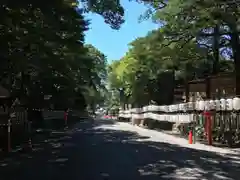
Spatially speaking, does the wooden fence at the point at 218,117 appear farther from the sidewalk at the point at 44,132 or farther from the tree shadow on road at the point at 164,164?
the sidewalk at the point at 44,132

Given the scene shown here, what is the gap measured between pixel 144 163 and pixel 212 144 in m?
7.87

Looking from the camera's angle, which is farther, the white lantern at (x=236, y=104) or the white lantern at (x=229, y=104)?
the white lantern at (x=229, y=104)

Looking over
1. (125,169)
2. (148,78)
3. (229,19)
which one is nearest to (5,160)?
(125,169)

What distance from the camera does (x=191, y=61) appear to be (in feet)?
107

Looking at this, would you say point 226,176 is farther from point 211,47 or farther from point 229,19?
point 211,47

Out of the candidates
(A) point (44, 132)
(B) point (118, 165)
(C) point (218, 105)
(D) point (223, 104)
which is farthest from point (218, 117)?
(A) point (44, 132)

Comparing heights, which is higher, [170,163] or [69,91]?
[69,91]

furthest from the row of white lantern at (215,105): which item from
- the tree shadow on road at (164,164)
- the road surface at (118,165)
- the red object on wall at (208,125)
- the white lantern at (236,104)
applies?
the road surface at (118,165)

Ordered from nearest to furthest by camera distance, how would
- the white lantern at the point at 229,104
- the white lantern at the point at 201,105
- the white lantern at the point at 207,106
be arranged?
the white lantern at the point at 229,104 → the white lantern at the point at 207,106 → the white lantern at the point at 201,105

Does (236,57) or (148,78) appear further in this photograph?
(148,78)

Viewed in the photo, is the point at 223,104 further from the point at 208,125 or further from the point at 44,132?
the point at 44,132

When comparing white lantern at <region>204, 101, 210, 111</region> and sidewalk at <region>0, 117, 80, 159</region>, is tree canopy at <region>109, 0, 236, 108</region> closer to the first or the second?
white lantern at <region>204, 101, 210, 111</region>

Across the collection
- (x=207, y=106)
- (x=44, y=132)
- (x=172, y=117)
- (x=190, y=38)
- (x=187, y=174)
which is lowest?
(x=187, y=174)

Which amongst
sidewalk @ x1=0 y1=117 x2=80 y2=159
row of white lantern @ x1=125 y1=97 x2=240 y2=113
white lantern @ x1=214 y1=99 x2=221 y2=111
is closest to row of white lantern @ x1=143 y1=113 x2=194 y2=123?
row of white lantern @ x1=125 y1=97 x2=240 y2=113
